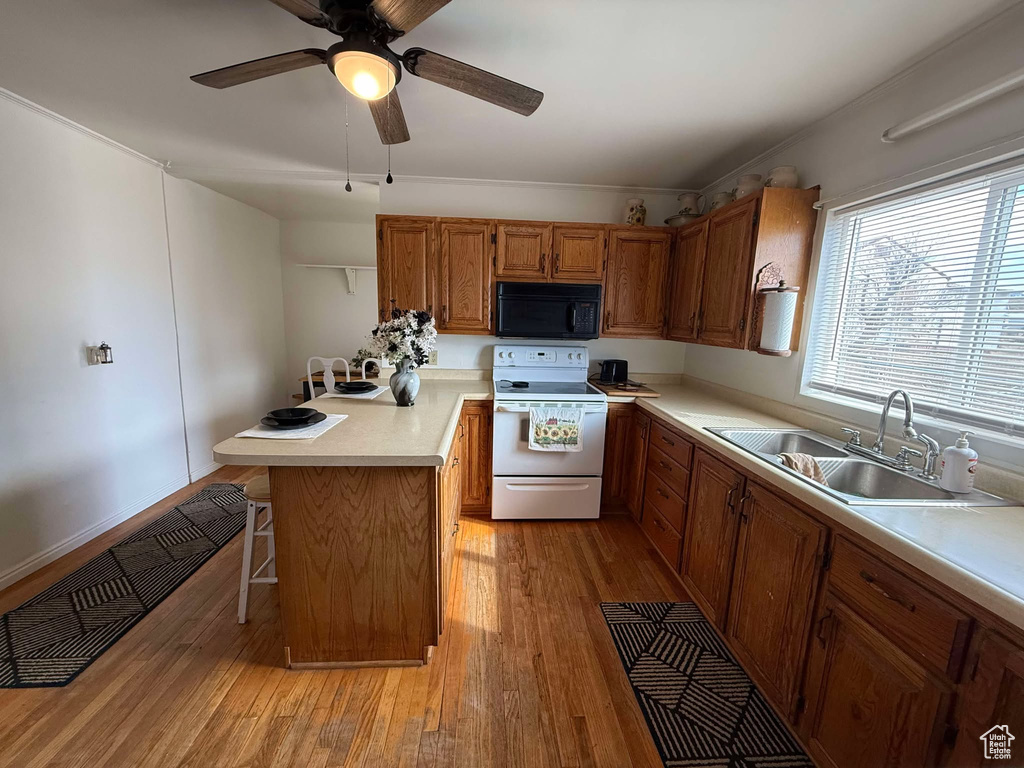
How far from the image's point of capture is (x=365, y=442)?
1.50m

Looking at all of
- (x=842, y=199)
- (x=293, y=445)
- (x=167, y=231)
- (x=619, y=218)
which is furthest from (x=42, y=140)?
(x=842, y=199)

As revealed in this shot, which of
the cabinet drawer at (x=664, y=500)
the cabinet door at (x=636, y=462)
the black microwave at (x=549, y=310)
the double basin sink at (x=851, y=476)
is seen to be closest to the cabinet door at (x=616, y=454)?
the cabinet door at (x=636, y=462)

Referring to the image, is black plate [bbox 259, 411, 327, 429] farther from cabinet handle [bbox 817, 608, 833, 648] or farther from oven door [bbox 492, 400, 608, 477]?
cabinet handle [bbox 817, 608, 833, 648]

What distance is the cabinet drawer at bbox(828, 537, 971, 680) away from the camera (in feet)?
2.84

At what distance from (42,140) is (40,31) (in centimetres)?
95

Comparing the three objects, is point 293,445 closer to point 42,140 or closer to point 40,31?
point 40,31

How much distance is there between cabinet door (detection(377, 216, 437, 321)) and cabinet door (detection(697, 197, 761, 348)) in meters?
1.85

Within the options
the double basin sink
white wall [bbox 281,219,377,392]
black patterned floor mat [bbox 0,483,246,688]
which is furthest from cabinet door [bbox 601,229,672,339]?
black patterned floor mat [bbox 0,483,246,688]

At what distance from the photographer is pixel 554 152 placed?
2455 millimetres

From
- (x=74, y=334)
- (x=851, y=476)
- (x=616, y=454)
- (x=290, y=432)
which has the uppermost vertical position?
(x=74, y=334)

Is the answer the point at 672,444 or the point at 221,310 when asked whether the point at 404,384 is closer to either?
the point at 672,444

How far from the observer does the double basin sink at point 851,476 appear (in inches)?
47.1

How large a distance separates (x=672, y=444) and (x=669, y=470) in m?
0.16

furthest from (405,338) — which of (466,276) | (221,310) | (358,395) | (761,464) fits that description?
(221,310)
